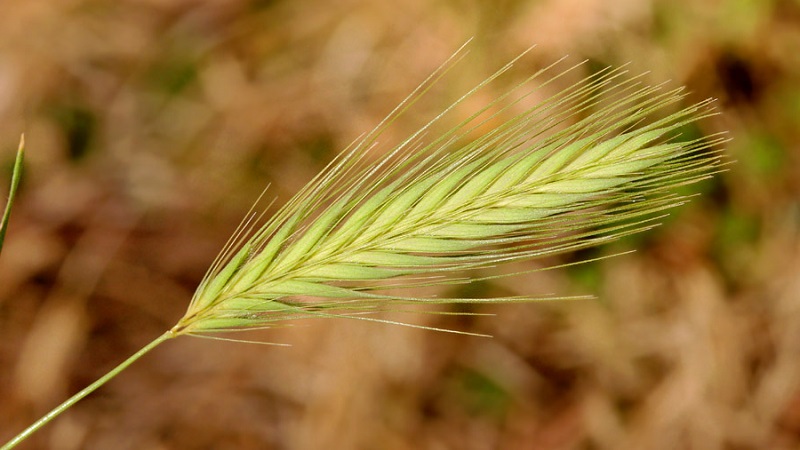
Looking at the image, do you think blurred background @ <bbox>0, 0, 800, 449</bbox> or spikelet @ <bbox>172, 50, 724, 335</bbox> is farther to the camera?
blurred background @ <bbox>0, 0, 800, 449</bbox>

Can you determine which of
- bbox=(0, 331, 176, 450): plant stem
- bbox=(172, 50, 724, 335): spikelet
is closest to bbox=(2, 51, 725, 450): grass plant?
bbox=(172, 50, 724, 335): spikelet

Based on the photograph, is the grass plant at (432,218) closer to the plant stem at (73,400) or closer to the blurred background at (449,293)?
the plant stem at (73,400)

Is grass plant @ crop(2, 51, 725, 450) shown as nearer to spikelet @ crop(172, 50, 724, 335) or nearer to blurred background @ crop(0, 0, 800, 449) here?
spikelet @ crop(172, 50, 724, 335)

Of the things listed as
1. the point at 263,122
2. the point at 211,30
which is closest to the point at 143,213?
the point at 263,122

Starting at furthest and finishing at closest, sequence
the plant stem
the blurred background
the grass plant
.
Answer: the blurred background, the grass plant, the plant stem

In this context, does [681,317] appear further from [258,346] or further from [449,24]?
[258,346]

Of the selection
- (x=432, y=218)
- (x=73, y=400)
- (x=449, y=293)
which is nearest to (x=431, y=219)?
(x=432, y=218)

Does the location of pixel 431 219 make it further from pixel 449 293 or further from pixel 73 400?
pixel 449 293

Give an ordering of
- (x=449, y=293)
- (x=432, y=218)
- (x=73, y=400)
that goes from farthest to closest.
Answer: (x=449, y=293) < (x=432, y=218) < (x=73, y=400)
